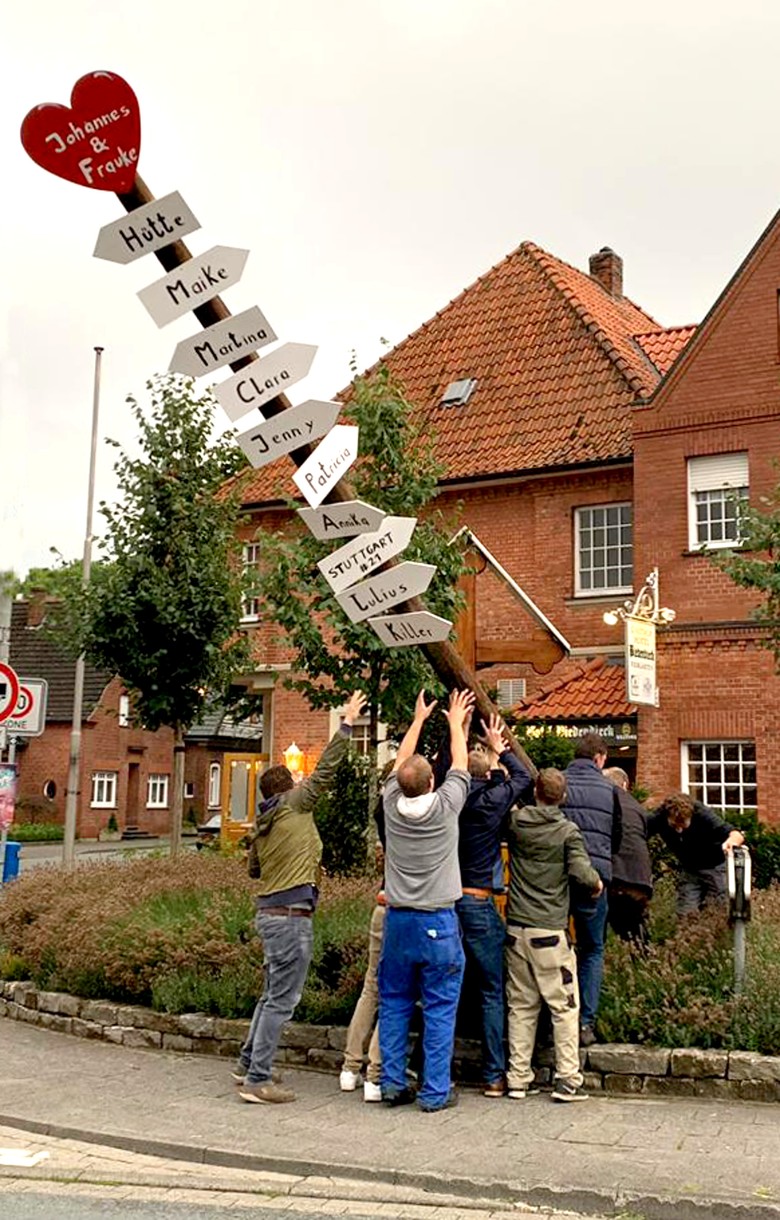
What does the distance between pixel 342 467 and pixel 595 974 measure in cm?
371

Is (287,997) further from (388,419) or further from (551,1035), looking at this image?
(388,419)

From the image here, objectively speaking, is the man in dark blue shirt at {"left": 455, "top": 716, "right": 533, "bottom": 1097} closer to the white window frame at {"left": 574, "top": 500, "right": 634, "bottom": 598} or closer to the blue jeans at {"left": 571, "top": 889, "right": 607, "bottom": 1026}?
the blue jeans at {"left": 571, "top": 889, "right": 607, "bottom": 1026}

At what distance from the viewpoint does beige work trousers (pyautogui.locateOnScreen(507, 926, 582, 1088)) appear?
8.23 meters

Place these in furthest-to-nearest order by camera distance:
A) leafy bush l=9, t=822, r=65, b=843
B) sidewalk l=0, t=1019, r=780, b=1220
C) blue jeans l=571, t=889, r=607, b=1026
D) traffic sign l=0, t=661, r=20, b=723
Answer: leafy bush l=9, t=822, r=65, b=843
traffic sign l=0, t=661, r=20, b=723
blue jeans l=571, t=889, r=607, b=1026
sidewalk l=0, t=1019, r=780, b=1220

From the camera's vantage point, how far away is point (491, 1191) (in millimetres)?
6422

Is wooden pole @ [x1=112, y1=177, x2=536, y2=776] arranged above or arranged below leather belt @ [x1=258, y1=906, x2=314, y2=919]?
above

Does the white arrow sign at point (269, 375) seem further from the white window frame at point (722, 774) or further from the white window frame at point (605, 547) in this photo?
the white window frame at point (605, 547)

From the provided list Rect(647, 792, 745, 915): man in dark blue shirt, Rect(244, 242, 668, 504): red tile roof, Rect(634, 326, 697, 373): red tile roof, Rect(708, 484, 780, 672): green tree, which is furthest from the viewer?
Rect(634, 326, 697, 373): red tile roof

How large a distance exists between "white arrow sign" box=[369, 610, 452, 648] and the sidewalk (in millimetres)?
2847

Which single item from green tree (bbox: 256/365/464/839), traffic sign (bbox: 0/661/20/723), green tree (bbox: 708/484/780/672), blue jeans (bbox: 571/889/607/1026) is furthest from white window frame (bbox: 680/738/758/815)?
blue jeans (bbox: 571/889/607/1026)

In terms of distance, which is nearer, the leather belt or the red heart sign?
the red heart sign

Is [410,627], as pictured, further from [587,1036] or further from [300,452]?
[587,1036]

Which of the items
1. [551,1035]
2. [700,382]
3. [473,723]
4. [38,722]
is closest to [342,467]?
[473,723]

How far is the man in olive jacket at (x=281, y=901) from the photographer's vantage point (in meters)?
8.33
